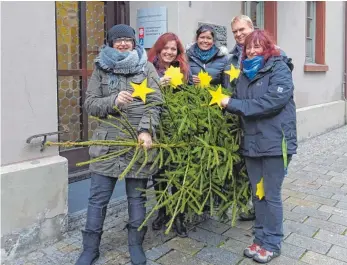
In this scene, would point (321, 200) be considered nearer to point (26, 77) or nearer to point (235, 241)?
point (235, 241)

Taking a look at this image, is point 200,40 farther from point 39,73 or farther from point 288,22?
point 288,22

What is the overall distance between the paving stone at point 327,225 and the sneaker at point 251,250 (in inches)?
37.0

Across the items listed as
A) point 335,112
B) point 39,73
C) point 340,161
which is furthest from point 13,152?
point 335,112

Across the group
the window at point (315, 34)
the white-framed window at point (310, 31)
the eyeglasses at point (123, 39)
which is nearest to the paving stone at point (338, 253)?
the eyeglasses at point (123, 39)

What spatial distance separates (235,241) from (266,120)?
117 centimetres

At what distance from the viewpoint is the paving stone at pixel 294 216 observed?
160 inches

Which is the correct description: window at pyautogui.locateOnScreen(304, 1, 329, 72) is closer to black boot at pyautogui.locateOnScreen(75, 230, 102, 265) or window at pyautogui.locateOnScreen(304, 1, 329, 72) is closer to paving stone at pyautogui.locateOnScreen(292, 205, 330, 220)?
paving stone at pyautogui.locateOnScreen(292, 205, 330, 220)

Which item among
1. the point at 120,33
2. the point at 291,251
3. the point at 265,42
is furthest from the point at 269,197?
the point at 120,33

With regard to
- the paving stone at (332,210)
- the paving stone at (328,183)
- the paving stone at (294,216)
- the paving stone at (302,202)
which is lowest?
the paving stone at (294,216)

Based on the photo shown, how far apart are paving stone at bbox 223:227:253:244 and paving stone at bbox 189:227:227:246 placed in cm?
9

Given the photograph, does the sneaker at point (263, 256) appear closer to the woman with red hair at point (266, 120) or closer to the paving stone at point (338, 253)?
Result: the woman with red hair at point (266, 120)

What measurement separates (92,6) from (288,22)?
439cm

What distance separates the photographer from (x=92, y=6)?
15.1 feet

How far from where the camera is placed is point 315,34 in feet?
30.3
